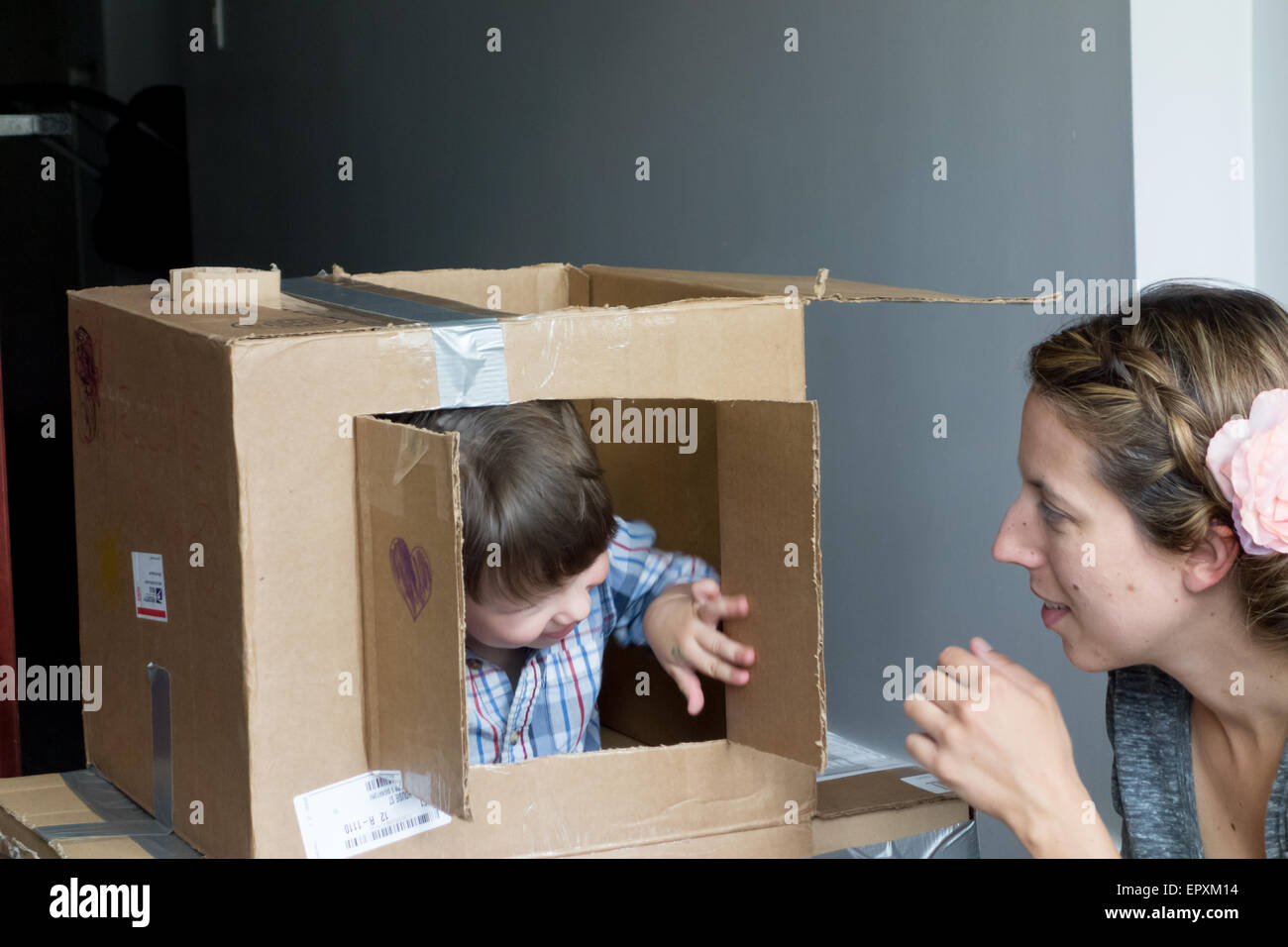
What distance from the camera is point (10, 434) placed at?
2.98 meters

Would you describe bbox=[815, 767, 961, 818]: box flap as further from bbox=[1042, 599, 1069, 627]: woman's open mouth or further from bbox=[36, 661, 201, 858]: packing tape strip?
bbox=[36, 661, 201, 858]: packing tape strip

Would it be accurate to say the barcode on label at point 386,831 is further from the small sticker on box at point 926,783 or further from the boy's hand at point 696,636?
the small sticker on box at point 926,783

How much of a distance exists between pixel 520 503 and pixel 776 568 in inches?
9.8

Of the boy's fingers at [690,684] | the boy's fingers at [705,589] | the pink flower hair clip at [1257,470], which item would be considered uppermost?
the pink flower hair clip at [1257,470]

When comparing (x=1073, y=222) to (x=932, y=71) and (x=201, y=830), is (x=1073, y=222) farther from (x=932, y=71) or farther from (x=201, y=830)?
(x=201, y=830)

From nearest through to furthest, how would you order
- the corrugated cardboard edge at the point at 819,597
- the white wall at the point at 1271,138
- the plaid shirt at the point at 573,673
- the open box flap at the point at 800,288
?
the corrugated cardboard edge at the point at 819,597
the open box flap at the point at 800,288
the plaid shirt at the point at 573,673
the white wall at the point at 1271,138

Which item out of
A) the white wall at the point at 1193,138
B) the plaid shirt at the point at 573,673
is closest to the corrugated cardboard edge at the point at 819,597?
the plaid shirt at the point at 573,673

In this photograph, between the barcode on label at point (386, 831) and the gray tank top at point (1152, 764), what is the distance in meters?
0.57

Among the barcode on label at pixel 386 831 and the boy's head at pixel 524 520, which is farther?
the boy's head at pixel 524 520

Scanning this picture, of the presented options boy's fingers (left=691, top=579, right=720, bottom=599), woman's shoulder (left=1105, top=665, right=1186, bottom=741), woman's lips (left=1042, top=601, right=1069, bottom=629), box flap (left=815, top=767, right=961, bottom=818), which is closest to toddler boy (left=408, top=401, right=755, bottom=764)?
boy's fingers (left=691, top=579, right=720, bottom=599)

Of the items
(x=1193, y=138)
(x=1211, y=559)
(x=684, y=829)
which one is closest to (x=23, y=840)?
(x=684, y=829)

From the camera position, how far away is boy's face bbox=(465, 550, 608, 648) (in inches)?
42.5

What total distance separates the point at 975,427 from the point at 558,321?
990 mm

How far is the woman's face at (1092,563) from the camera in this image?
911mm
